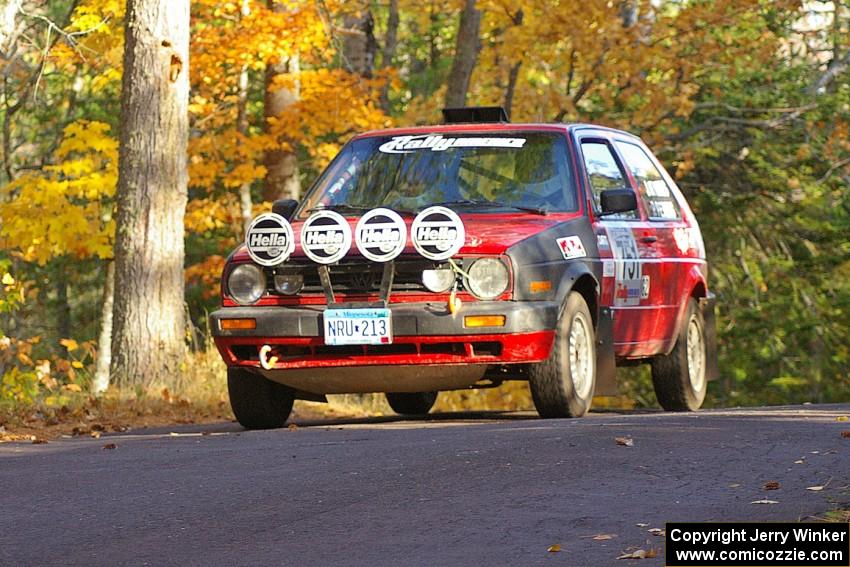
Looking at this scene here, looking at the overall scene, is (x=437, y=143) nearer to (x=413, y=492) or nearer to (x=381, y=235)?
(x=381, y=235)

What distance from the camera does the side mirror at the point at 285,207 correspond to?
1123 centimetres

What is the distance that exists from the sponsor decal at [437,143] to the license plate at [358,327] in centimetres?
175

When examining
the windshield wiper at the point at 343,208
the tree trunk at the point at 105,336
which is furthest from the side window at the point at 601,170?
the tree trunk at the point at 105,336

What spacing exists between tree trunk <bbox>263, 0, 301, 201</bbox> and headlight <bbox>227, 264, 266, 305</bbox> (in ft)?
42.8

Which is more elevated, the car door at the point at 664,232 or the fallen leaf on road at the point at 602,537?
the car door at the point at 664,232

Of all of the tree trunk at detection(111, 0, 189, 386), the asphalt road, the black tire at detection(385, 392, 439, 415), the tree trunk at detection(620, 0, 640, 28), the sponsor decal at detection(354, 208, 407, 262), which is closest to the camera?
the asphalt road

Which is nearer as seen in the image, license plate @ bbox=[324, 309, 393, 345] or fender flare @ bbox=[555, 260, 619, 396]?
license plate @ bbox=[324, 309, 393, 345]

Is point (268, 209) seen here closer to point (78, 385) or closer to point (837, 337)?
point (78, 385)

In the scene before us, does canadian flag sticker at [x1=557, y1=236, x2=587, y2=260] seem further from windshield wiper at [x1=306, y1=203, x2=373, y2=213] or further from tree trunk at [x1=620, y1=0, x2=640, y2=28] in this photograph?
tree trunk at [x1=620, y1=0, x2=640, y2=28]

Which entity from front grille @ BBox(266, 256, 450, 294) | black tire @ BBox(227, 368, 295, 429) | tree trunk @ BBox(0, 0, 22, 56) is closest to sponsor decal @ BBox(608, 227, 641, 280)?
front grille @ BBox(266, 256, 450, 294)

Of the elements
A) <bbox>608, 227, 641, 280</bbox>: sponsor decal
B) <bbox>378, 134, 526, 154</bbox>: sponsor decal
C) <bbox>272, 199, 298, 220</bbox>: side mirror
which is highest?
<bbox>378, 134, 526, 154</bbox>: sponsor decal

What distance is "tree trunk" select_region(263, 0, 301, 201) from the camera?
926 inches

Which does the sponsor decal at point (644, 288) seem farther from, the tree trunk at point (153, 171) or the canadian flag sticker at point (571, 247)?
the tree trunk at point (153, 171)

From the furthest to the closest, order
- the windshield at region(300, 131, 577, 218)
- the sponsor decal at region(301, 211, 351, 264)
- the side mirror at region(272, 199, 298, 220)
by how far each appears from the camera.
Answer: the side mirror at region(272, 199, 298, 220)
the windshield at region(300, 131, 577, 218)
the sponsor decal at region(301, 211, 351, 264)
